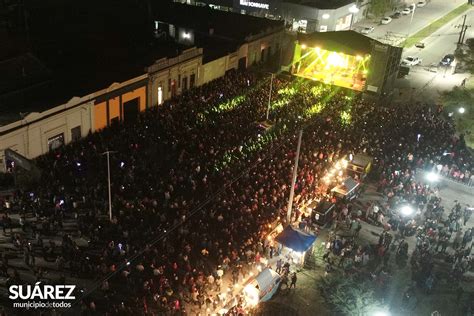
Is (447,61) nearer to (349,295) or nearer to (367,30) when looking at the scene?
(367,30)

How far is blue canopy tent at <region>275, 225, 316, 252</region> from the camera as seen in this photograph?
21.7 meters

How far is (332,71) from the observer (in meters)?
49.2

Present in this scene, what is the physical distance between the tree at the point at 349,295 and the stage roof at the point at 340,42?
27481 millimetres

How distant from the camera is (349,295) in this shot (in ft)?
66.3

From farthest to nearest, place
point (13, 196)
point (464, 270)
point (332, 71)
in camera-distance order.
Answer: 1. point (332, 71)
2. point (13, 196)
3. point (464, 270)

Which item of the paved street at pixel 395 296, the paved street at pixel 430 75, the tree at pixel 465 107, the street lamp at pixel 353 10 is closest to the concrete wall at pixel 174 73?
the paved street at pixel 395 296

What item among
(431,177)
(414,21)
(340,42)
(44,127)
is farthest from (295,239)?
(414,21)

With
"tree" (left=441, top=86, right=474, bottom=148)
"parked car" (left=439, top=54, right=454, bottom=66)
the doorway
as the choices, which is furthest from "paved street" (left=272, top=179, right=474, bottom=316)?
"parked car" (left=439, top=54, right=454, bottom=66)

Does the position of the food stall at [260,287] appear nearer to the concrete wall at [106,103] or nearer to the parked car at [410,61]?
the concrete wall at [106,103]

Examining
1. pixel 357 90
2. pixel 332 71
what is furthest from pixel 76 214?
pixel 332 71

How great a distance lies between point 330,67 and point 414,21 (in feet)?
114

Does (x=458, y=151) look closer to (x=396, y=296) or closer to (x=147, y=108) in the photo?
(x=396, y=296)

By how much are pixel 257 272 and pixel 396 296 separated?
6340 millimetres

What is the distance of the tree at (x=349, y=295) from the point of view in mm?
19594
